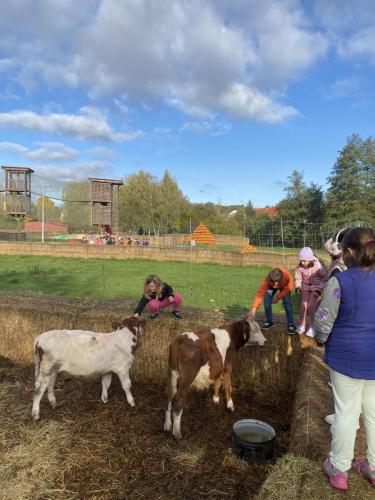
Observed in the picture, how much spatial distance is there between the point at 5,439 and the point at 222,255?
2181 cm

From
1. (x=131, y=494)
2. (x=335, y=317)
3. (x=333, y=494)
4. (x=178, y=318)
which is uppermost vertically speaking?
(x=335, y=317)

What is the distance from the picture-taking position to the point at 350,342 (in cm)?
297

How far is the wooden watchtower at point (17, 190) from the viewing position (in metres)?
50.1

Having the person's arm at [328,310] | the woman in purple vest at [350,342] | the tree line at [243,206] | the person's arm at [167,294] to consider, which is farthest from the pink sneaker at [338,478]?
the tree line at [243,206]

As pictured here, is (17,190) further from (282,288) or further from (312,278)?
(312,278)

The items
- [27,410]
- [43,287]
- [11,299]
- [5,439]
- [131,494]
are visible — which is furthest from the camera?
[43,287]

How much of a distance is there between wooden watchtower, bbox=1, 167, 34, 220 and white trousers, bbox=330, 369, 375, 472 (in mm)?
53588

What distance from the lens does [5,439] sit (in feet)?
15.2

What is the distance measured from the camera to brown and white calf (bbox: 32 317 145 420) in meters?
5.25

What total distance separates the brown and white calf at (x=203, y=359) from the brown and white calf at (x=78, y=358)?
100 cm

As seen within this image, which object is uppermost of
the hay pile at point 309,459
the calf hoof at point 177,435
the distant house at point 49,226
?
the distant house at point 49,226

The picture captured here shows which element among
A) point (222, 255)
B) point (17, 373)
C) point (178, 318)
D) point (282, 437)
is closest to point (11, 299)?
point (17, 373)

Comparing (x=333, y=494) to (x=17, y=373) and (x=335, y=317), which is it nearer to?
(x=335, y=317)

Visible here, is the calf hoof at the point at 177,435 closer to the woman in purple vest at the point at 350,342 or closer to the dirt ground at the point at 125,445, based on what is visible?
the dirt ground at the point at 125,445
